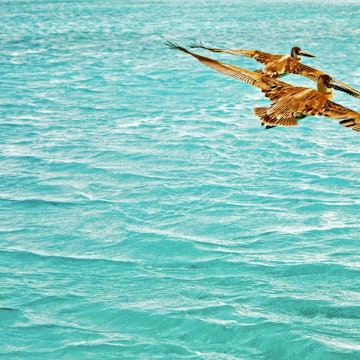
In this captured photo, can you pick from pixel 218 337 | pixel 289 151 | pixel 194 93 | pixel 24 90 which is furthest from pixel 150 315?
pixel 24 90

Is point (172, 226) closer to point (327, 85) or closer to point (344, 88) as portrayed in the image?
point (327, 85)

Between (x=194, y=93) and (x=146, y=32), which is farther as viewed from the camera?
(x=146, y=32)

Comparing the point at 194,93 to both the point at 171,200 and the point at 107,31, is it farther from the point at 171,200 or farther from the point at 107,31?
the point at 107,31

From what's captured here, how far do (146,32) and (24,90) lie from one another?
19.4 meters

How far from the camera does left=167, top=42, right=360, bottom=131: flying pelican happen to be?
209cm

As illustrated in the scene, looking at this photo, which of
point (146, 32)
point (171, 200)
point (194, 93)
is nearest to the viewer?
point (171, 200)

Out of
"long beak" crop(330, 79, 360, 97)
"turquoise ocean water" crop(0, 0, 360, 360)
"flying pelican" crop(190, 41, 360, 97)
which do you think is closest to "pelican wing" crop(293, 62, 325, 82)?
"flying pelican" crop(190, 41, 360, 97)

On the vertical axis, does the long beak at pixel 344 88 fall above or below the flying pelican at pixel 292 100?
above

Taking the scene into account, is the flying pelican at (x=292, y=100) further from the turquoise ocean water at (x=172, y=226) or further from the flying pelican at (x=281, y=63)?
the turquoise ocean water at (x=172, y=226)

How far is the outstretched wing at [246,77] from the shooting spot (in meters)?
2.24

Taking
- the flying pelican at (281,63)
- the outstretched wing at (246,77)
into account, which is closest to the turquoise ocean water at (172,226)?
the flying pelican at (281,63)

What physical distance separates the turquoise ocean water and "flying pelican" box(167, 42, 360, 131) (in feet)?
18.0

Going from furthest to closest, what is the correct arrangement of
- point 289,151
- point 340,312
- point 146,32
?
1. point 146,32
2. point 289,151
3. point 340,312

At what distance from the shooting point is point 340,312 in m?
8.34
